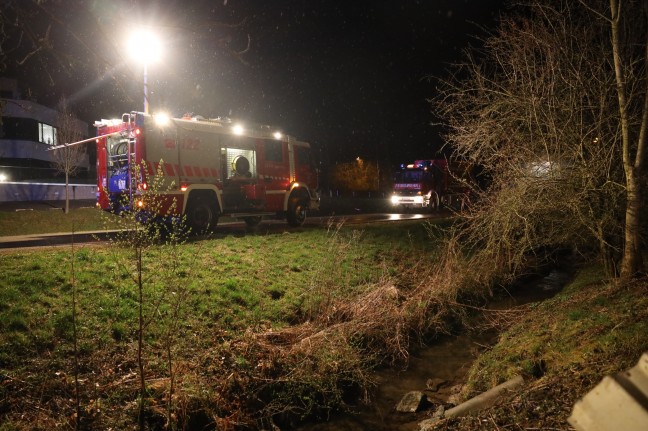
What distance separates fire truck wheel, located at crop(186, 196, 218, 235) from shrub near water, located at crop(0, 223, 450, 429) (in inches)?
87.8

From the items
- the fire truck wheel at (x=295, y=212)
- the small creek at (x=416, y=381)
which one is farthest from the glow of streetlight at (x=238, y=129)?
the small creek at (x=416, y=381)

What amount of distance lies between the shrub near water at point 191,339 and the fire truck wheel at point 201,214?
2230 mm

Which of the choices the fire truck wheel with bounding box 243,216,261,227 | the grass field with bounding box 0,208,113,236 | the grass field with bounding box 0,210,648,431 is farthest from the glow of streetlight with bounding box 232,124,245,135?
the grass field with bounding box 0,208,113,236

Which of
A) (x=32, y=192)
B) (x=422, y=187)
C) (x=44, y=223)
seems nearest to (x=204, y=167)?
(x=44, y=223)

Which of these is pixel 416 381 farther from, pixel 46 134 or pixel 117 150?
pixel 46 134

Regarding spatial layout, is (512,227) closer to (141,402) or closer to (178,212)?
(141,402)

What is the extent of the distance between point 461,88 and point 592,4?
2.73 meters

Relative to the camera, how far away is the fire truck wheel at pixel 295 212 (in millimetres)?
16547

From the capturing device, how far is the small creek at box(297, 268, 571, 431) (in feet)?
21.1

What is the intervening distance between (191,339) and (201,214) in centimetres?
644

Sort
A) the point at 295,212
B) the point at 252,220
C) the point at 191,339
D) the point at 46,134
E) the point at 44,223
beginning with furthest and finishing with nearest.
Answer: the point at 46,134, the point at 44,223, the point at 295,212, the point at 252,220, the point at 191,339

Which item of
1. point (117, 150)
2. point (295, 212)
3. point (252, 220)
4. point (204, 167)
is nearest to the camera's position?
point (117, 150)

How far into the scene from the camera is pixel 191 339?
7.50m

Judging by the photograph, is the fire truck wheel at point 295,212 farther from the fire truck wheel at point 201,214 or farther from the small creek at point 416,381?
the small creek at point 416,381
